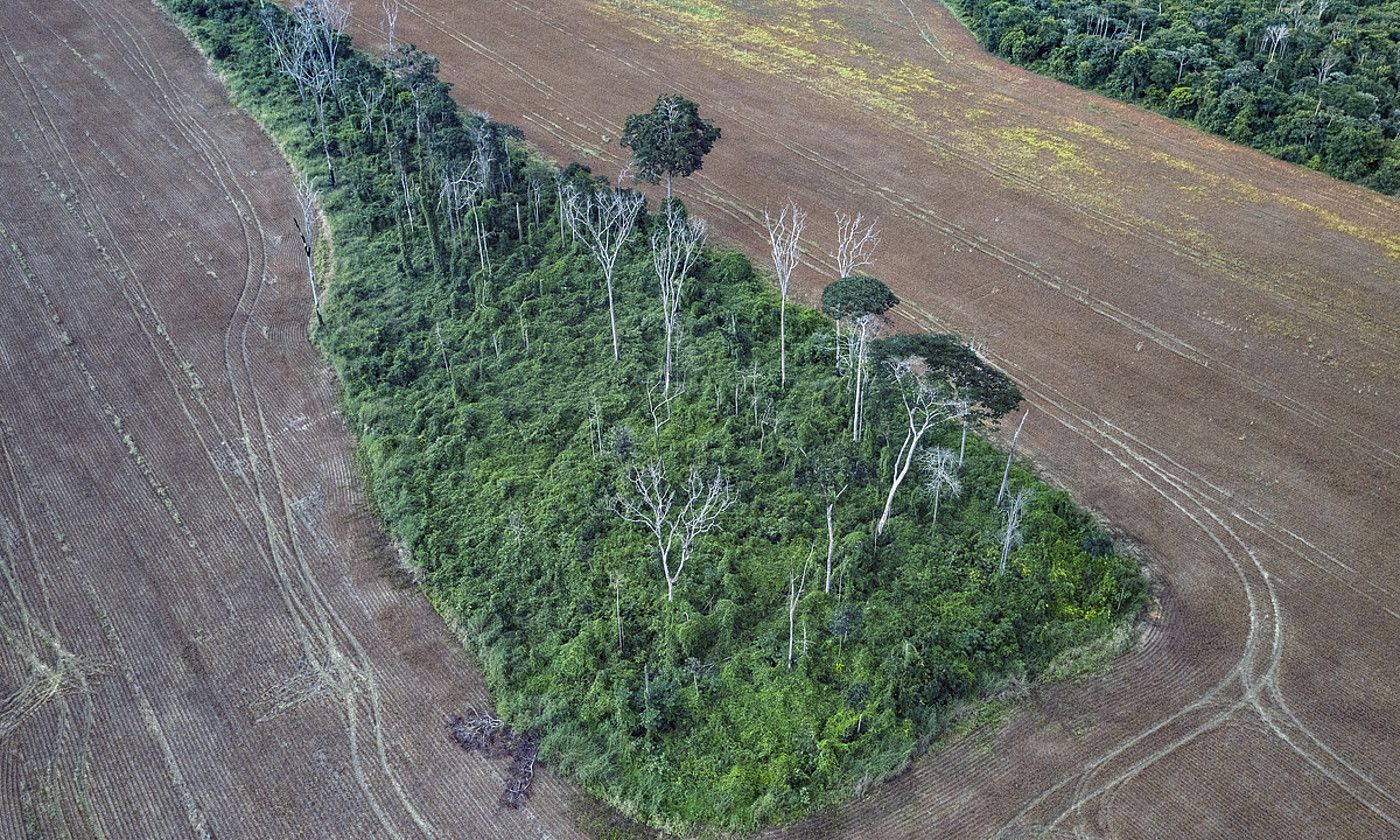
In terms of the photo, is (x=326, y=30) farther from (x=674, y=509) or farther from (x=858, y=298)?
(x=674, y=509)

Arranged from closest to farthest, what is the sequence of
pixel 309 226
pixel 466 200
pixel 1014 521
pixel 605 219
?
pixel 1014 521
pixel 605 219
pixel 466 200
pixel 309 226

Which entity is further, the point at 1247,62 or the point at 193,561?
the point at 1247,62

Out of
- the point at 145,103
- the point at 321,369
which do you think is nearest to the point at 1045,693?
the point at 321,369

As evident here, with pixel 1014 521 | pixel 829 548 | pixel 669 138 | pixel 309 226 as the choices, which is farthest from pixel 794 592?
pixel 309 226

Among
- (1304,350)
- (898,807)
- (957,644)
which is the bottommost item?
(898,807)

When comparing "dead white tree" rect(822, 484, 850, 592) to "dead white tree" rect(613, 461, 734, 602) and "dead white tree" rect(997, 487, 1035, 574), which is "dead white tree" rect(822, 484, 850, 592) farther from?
"dead white tree" rect(997, 487, 1035, 574)

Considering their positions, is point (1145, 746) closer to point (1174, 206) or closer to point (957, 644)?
point (957, 644)

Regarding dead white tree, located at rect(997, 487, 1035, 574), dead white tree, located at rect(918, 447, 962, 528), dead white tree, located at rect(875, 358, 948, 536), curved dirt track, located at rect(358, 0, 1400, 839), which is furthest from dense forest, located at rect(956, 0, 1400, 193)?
dead white tree, located at rect(918, 447, 962, 528)
